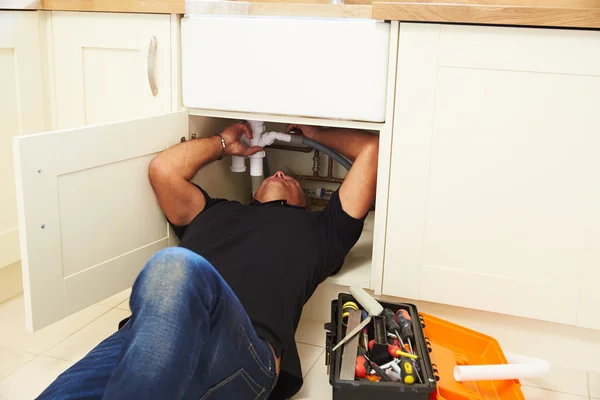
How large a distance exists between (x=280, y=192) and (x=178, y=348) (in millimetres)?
860

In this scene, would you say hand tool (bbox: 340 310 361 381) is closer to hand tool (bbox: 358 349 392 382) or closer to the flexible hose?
hand tool (bbox: 358 349 392 382)

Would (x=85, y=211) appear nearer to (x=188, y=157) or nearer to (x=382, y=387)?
(x=188, y=157)

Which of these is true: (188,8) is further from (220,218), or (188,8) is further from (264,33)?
(220,218)

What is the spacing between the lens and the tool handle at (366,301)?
1.55 m

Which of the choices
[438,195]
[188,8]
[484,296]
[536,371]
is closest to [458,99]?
[438,195]

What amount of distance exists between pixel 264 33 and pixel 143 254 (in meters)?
0.67

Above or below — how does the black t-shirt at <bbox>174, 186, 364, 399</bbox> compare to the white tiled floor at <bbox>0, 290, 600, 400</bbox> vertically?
above

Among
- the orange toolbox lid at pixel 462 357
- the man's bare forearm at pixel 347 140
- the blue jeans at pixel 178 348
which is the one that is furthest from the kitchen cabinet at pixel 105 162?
the blue jeans at pixel 178 348

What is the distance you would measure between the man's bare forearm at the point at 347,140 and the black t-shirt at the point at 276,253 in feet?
0.55

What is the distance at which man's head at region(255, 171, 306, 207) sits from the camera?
72.6 inches

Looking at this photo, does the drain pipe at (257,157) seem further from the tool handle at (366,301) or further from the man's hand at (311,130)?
the tool handle at (366,301)

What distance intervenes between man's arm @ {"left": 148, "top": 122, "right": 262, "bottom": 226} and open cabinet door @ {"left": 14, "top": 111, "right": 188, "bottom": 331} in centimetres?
3

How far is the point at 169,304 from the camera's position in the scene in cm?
104

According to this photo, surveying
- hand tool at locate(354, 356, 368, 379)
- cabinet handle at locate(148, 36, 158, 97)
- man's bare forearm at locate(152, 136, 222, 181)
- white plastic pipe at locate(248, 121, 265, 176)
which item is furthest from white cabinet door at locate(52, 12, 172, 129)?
hand tool at locate(354, 356, 368, 379)
